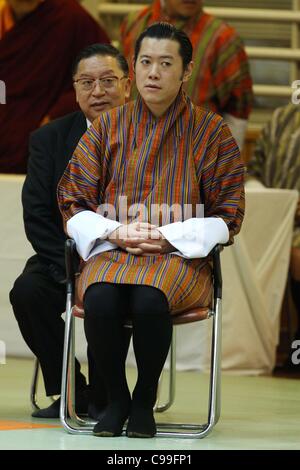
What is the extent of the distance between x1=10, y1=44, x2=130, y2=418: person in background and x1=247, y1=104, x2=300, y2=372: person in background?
163 centimetres

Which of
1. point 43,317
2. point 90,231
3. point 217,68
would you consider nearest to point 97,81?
point 90,231

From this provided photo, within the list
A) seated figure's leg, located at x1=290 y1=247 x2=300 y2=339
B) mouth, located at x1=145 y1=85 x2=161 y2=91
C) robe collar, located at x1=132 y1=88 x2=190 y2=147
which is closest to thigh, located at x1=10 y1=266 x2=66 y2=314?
robe collar, located at x1=132 y1=88 x2=190 y2=147

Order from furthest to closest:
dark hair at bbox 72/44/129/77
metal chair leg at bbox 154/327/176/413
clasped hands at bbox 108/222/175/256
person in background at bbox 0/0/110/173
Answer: person in background at bbox 0/0/110/173
metal chair leg at bbox 154/327/176/413
dark hair at bbox 72/44/129/77
clasped hands at bbox 108/222/175/256

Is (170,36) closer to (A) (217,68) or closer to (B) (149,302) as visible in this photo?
(B) (149,302)

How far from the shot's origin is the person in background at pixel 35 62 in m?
5.11

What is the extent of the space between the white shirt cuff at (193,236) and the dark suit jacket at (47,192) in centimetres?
43

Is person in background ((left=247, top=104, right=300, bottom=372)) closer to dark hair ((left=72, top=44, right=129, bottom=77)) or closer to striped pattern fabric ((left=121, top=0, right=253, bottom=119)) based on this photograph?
striped pattern fabric ((left=121, top=0, right=253, bottom=119))

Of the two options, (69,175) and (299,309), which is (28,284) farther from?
(299,309)

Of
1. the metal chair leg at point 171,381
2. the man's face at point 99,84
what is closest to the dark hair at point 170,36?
the man's face at point 99,84

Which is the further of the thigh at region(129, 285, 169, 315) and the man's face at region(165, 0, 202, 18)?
the man's face at region(165, 0, 202, 18)

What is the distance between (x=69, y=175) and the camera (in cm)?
311

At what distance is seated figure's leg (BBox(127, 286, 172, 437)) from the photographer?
285 cm

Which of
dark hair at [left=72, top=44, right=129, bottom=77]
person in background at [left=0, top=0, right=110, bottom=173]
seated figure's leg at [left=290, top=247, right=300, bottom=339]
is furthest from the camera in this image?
person in background at [left=0, top=0, right=110, bottom=173]

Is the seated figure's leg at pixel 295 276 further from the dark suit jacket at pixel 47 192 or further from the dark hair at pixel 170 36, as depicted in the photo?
the dark hair at pixel 170 36
